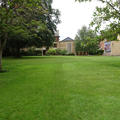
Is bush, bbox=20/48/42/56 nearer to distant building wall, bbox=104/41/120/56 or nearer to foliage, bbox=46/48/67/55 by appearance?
foliage, bbox=46/48/67/55

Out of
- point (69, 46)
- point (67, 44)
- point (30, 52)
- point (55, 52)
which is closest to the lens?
point (30, 52)

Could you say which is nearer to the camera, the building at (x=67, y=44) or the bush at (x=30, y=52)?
the bush at (x=30, y=52)

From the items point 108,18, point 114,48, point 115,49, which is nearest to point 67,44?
point 114,48

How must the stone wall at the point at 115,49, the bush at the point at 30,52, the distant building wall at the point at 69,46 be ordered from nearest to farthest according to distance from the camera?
the stone wall at the point at 115,49
the bush at the point at 30,52
the distant building wall at the point at 69,46

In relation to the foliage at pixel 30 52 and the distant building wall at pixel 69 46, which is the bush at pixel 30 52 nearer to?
the foliage at pixel 30 52

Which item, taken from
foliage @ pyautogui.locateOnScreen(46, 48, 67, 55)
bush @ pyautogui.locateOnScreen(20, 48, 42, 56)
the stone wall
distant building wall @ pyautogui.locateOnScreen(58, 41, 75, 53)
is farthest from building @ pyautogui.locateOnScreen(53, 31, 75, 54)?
the stone wall

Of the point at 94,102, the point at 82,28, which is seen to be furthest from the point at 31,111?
the point at 82,28

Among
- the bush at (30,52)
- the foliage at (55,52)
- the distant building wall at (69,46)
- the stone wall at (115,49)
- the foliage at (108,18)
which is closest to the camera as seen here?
the foliage at (108,18)

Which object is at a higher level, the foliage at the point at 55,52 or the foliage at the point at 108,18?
the foliage at the point at 108,18

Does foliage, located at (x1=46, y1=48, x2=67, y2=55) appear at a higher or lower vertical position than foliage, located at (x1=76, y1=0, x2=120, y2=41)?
lower

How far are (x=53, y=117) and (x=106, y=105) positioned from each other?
41.7 inches

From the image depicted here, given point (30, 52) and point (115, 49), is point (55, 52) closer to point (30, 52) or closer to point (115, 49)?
point (30, 52)

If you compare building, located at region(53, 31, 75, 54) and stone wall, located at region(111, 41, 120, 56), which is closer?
stone wall, located at region(111, 41, 120, 56)

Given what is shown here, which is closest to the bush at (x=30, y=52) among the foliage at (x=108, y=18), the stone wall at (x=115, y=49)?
the stone wall at (x=115, y=49)
